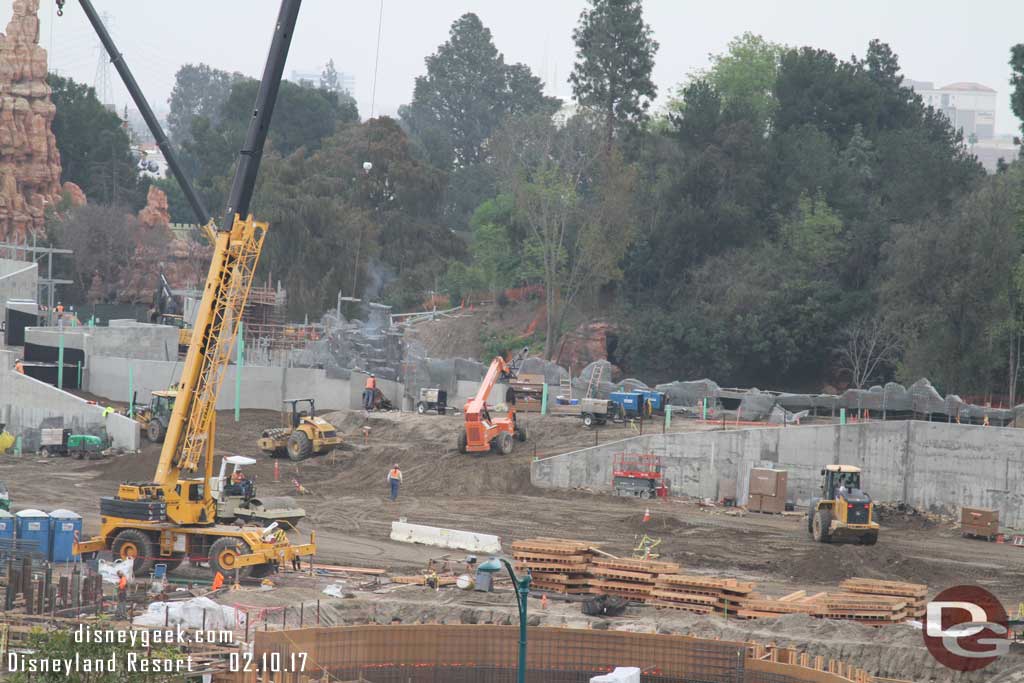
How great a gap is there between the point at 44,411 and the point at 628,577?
29.1 meters

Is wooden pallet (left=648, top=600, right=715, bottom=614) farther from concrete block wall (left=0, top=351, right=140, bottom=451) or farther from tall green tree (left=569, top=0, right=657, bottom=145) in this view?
tall green tree (left=569, top=0, right=657, bottom=145)

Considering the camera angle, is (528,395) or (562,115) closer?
(528,395)

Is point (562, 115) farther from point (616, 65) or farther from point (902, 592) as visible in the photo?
point (902, 592)

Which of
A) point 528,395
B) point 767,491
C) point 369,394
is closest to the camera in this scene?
point 767,491

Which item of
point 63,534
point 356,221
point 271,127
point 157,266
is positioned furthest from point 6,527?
point 271,127

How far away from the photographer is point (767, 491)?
40.7 metres

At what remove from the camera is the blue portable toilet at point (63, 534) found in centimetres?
3025

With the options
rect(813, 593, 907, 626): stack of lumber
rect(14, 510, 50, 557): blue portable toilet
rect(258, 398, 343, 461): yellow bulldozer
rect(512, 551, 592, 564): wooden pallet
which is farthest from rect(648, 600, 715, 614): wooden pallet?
rect(258, 398, 343, 461): yellow bulldozer

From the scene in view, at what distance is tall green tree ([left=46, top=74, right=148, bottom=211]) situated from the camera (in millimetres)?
104000

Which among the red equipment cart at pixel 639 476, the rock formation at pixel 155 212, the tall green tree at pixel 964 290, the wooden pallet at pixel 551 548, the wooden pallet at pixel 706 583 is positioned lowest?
the wooden pallet at pixel 706 583

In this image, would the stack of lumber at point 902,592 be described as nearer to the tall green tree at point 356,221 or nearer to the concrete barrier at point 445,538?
the concrete barrier at point 445,538

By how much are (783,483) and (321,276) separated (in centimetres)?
4886

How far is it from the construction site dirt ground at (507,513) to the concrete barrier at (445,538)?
33cm

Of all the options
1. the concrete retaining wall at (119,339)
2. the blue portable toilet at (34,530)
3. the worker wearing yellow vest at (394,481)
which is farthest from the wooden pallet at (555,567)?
the concrete retaining wall at (119,339)
